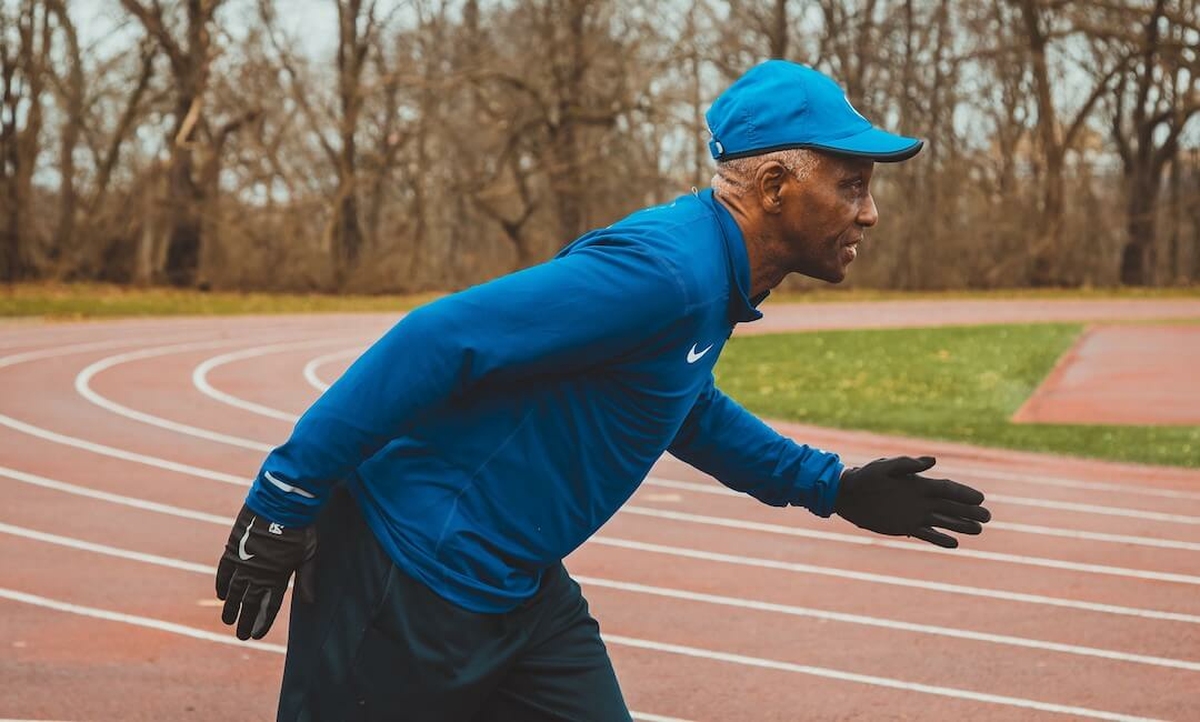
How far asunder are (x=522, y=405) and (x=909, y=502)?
95 cm

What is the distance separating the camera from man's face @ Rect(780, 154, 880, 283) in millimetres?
2574

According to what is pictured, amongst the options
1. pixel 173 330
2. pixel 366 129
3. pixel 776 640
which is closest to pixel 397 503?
pixel 776 640

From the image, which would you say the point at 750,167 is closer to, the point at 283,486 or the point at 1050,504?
the point at 283,486

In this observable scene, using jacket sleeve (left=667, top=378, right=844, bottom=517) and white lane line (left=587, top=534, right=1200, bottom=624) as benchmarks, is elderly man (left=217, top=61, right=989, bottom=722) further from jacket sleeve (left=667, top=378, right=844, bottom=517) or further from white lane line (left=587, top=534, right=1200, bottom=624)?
white lane line (left=587, top=534, right=1200, bottom=624)

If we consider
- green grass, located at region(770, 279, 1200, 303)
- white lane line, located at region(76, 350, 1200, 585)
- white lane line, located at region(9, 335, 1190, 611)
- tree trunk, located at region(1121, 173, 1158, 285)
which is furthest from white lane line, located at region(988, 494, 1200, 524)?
tree trunk, located at region(1121, 173, 1158, 285)

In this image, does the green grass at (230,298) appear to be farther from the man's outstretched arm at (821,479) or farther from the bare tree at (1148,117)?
the man's outstretched arm at (821,479)

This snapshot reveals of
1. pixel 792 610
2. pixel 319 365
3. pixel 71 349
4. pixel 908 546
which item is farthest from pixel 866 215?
pixel 71 349

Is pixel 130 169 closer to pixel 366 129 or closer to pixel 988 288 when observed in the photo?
pixel 366 129

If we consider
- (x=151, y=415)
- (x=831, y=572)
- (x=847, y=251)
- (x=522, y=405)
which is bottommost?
(x=151, y=415)

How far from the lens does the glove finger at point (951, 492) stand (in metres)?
3.06

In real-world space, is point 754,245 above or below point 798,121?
below

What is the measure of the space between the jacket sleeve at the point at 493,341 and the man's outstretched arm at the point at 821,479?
2.24ft

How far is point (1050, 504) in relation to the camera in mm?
9672

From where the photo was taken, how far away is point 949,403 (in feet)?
49.6
